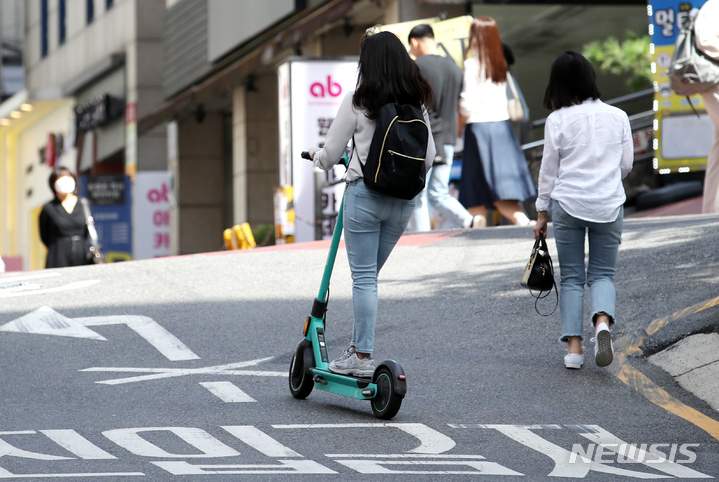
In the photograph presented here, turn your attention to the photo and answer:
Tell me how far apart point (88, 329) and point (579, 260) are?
345 cm

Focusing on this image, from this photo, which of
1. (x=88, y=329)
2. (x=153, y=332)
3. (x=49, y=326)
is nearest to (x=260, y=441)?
(x=153, y=332)

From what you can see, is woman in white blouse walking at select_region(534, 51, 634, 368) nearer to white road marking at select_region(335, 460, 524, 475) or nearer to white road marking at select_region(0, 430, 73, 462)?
white road marking at select_region(335, 460, 524, 475)

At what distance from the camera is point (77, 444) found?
4.91m

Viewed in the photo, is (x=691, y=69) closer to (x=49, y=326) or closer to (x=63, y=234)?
(x=49, y=326)

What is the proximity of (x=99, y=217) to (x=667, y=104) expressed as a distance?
18.2 m

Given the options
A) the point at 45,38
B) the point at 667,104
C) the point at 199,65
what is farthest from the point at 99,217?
the point at 667,104

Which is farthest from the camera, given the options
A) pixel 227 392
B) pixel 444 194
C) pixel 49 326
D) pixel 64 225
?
pixel 444 194

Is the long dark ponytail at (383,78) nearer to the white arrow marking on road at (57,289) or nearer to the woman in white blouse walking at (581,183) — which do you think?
the woman in white blouse walking at (581,183)

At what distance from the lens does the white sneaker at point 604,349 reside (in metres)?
6.04

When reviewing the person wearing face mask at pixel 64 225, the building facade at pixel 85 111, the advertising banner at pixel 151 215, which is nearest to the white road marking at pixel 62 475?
the person wearing face mask at pixel 64 225

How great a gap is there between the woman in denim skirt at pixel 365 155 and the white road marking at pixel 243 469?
984 mm

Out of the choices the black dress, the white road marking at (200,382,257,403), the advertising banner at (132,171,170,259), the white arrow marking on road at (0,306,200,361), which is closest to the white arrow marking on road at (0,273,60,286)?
the black dress

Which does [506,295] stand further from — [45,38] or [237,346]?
[45,38]
